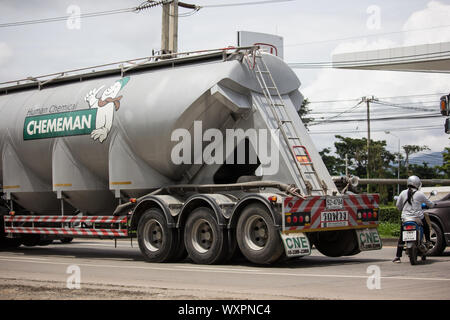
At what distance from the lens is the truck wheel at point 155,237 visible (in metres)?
14.4

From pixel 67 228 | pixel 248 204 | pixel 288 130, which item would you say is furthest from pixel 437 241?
pixel 67 228

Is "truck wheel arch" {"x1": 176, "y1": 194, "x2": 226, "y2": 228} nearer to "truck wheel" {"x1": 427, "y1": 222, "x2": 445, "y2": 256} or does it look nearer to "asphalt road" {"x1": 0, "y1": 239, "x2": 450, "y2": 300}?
"asphalt road" {"x1": 0, "y1": 239, "x2": 450, "y2": 300}

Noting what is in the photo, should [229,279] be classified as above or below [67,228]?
below

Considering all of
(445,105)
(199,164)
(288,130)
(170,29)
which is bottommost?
(199,164)

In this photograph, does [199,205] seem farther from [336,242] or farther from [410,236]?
[410,236]

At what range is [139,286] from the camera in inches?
401

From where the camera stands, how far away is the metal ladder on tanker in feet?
44.9

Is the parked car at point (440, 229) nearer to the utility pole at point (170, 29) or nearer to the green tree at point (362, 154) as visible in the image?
the utility pole at point (170, 29)

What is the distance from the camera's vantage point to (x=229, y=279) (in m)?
11.0

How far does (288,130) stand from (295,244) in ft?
8.92

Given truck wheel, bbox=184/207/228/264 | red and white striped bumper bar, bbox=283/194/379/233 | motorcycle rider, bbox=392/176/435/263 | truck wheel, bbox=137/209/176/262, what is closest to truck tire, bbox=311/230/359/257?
red and white striped bumper bar, bbox=283/194/379/233

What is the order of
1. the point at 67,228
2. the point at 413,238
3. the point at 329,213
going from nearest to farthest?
the point at 413,238
the point at 329,213
the point at 67,228

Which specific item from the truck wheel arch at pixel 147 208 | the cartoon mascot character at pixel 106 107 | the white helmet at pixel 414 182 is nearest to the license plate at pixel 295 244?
the white helmet at pixel 414 182

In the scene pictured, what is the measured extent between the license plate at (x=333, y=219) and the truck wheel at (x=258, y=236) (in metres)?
1.12
